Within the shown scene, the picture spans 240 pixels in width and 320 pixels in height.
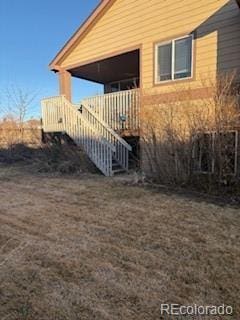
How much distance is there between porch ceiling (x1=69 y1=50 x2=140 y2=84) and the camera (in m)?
12.0

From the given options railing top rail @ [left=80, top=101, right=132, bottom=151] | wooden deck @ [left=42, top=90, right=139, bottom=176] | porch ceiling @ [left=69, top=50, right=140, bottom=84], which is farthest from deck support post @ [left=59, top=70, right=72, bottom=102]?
railing top rail @ [left=80, top=101, right=132, bottom=151]

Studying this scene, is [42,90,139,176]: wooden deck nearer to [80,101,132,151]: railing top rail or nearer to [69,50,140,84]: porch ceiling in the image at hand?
[80,101,132,151]: railing top rail

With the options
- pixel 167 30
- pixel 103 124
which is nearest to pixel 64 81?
pixel 103 124

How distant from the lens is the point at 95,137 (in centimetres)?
1034

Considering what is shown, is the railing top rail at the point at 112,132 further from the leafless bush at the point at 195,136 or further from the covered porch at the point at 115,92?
the leafless bush at the point at 195,136

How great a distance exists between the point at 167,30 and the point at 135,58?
8.72 feet

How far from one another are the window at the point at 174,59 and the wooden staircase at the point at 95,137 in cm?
259

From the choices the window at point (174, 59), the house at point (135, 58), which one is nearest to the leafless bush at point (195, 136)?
the house at point (135, 58)

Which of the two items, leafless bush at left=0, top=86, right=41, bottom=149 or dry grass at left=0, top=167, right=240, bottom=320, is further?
leafless bush at left=0, top=86, right=41, bottom=149

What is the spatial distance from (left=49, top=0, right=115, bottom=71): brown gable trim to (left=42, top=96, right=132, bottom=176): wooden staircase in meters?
2.20

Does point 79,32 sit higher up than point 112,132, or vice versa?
point 79,32

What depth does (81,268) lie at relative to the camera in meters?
3.44

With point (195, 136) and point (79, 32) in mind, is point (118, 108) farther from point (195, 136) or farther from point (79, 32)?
point (195, 136)

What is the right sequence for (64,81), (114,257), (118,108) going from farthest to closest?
(64,81), (118,108), (114,257)
